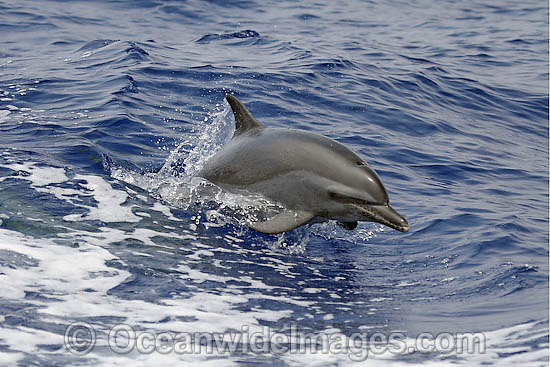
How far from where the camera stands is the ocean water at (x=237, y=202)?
550cm

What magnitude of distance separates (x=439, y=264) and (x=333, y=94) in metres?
7.55

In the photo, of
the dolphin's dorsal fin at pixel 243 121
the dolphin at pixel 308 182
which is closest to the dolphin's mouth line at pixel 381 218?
the dolphin at pixel 308 182

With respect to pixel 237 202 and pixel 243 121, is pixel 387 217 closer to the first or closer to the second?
pixel 237 202

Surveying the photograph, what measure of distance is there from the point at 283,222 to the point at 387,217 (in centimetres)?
98

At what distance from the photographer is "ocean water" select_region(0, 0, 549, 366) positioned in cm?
550

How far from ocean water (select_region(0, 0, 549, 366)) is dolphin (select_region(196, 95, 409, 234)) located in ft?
1.35

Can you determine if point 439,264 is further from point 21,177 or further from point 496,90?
point 496,90

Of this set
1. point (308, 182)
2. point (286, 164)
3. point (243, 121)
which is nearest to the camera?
point (308, 182)

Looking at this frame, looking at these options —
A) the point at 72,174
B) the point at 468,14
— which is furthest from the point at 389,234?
the point at 468,14

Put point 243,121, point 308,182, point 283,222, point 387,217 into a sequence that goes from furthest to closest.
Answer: point 243,121, point 308,182, point 387,217, point 283,222

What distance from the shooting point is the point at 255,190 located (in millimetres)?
7672

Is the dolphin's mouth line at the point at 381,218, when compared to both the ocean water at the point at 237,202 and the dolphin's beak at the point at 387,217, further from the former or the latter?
the ocean water at the point at 237,202

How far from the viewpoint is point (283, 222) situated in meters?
7.13

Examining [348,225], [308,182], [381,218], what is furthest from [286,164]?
[381,218]
